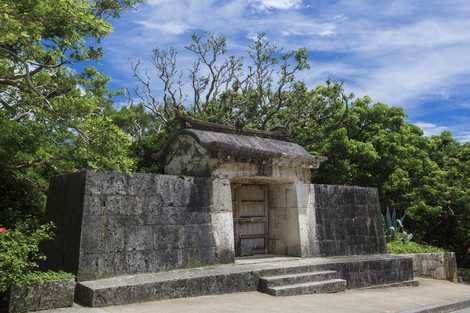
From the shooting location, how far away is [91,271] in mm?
6004

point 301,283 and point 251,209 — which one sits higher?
point 251,209

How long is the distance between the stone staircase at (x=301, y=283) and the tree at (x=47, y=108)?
334 cm

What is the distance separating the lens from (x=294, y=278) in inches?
300

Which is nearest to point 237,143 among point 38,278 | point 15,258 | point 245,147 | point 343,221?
point 245,147

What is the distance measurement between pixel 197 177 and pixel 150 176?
1029mm

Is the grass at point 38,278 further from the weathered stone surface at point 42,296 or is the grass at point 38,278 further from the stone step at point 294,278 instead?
the stone step at point 294,278

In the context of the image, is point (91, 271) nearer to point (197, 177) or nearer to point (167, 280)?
point (167, 280)

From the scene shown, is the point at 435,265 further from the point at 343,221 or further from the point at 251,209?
the point at 251,209

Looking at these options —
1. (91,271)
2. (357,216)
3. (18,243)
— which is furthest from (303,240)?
(18,243)

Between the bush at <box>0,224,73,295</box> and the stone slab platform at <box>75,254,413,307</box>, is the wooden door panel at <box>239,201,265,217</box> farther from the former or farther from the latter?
the bush at <box>0,224,73,295</box>

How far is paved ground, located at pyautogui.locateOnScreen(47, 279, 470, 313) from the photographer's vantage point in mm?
5652

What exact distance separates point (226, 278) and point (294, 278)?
1.51m

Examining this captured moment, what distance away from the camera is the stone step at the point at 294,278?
7.29 metres

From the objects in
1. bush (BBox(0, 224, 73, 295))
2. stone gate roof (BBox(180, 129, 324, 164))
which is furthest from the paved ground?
stone gate roof (BBox(180, 129, 324, 164))
